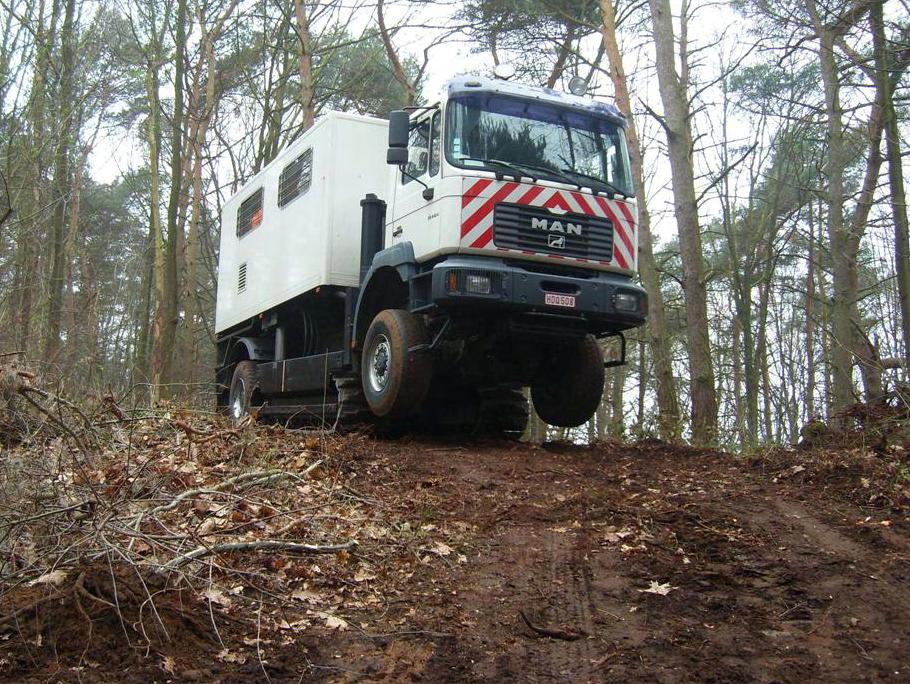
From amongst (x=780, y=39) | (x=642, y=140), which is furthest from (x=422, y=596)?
(x=642, y=140)

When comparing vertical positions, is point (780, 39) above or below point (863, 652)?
above

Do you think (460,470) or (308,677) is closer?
(308,677)

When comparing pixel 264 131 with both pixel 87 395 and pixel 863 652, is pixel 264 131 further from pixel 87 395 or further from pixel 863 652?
pixel 863 652

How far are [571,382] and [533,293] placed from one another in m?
1.66

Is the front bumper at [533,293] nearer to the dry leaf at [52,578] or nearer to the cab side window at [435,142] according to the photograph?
the cab side window at [435,142]

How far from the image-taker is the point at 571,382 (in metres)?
8.85

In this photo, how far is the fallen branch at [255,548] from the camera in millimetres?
3966

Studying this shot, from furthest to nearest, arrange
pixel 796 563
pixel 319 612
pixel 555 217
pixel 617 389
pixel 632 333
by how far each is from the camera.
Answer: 1. pixel 617 389
2. pixel 632 333
3. pixel 555 217
4. pixel 796 563
5. pixel 319 612

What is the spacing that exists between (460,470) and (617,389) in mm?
18845

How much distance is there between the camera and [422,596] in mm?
4219

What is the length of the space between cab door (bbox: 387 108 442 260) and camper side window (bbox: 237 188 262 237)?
3852 millimetres

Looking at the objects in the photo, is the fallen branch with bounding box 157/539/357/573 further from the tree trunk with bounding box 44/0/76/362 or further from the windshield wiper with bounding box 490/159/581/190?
the tree trunk with bounding box 44/0/76/362

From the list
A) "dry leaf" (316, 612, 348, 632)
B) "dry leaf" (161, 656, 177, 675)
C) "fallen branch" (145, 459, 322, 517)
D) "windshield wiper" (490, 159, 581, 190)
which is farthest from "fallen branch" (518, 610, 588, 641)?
"windshield wiper" (490, 159, 581, 190)

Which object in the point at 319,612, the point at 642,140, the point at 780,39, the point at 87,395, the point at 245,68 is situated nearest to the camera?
the point at 319,612
